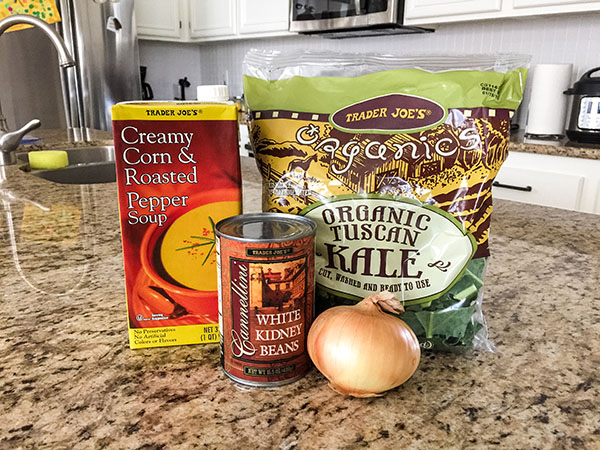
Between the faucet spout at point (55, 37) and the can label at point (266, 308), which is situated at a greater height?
the faucet spout at point (55, 37)

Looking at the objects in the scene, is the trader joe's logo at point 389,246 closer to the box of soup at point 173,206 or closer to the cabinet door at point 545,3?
the box of soup at point 173,206

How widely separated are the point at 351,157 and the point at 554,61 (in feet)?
8.15

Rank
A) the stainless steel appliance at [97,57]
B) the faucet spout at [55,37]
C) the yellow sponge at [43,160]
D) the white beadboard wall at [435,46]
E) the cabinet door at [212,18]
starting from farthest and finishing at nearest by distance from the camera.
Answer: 1. the cabinet door at [212,18]
2. the stainless steel appliance at [97,57]
3. the white beadboard wall at [435,46]
4. the yellow sponge at [43,160]
5. the faucet spout at [55,37]

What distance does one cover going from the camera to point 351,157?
1.59ft

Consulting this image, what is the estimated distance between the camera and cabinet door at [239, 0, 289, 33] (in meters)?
3.14

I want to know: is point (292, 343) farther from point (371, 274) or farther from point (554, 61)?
point (554, 61)

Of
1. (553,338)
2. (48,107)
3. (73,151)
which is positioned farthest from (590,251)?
(48,107)

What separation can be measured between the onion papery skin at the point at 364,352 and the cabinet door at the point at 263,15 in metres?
3.04

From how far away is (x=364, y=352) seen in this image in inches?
15.0

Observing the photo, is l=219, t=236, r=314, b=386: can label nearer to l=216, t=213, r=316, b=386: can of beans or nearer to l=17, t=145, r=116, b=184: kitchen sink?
l=216, t=213, r=316, b=386: can of beans

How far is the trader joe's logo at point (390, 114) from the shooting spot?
0.47 metres

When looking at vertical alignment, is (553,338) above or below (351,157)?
below

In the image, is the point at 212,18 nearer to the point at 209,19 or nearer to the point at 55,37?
the point at 209,19

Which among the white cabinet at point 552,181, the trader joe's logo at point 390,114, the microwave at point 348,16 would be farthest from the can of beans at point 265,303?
the microwave at point 348,16
